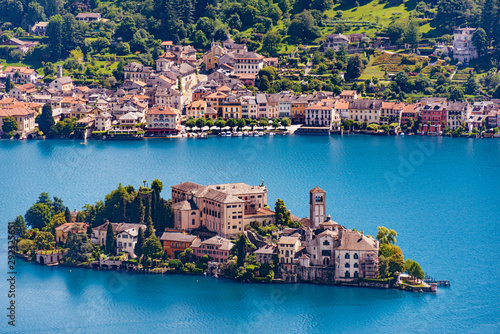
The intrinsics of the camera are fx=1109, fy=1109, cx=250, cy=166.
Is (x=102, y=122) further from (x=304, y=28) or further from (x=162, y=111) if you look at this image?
(x=304, y=28)

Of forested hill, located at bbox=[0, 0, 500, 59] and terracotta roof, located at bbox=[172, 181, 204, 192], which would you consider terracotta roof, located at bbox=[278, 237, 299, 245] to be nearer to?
terracotta roof, located at bbox=[172, 181, 204, 192]

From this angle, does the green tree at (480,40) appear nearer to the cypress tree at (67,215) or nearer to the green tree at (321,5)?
the green tree at (321,5)

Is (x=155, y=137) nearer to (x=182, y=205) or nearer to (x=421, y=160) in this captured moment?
(x=421, y=160)

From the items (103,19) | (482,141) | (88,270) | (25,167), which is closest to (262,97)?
(482,141)

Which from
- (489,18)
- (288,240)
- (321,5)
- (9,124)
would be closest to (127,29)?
(321,5)

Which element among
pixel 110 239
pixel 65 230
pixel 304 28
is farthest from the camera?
pixel 304 28

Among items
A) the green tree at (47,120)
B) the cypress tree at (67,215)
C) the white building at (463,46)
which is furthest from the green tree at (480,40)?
the cypress tree at (67,215)

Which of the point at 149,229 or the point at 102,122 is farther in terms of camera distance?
the point at 102,122
